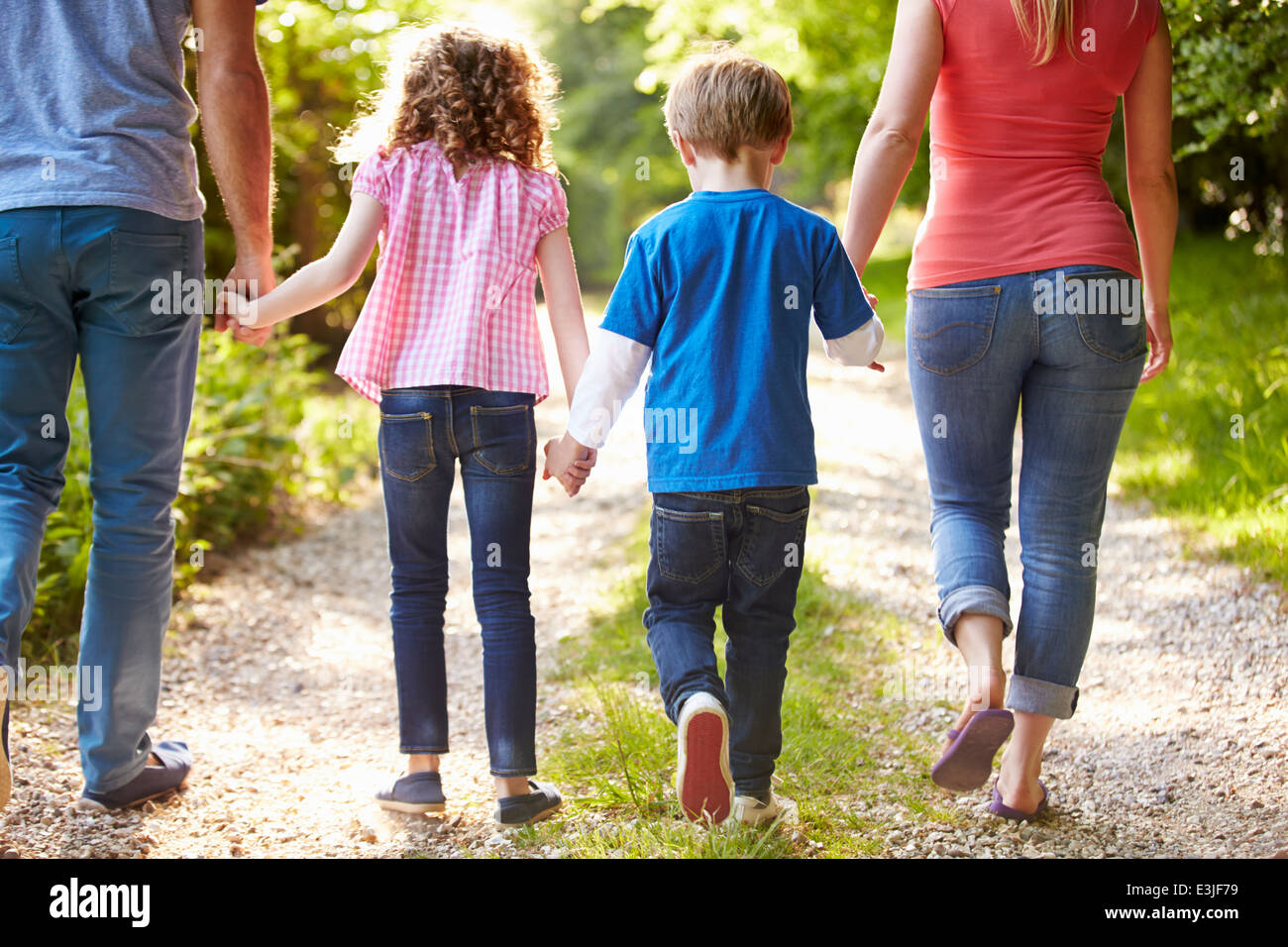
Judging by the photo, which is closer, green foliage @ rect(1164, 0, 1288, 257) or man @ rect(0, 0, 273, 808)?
man @ rect(0, 0, 273, 808)

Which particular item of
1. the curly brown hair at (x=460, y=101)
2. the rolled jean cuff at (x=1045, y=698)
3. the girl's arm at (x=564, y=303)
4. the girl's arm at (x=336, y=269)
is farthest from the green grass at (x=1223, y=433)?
the girl's arm at (x=336, y=269)

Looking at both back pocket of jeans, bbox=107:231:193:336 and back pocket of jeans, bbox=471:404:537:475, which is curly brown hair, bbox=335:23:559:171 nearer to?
back pocket of jeans, bbox=107:231:193:336

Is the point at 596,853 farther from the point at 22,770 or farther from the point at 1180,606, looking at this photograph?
the point at 1180,606

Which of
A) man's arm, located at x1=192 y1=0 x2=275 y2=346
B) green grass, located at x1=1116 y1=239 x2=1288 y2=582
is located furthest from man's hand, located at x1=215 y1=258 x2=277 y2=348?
green grass, located at x1=1116 y1=239 x2=1288 y2=582

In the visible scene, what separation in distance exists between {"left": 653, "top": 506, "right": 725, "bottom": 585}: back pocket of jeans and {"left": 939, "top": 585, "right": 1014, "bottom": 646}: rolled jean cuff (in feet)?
1.80

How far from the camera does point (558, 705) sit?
396 cm

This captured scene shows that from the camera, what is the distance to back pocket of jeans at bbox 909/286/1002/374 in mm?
2682

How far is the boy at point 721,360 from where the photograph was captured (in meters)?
2.54

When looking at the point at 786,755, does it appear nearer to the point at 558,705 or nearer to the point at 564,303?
the point at 558,705

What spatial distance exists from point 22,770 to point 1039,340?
111 inches

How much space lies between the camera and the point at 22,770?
3273 mm

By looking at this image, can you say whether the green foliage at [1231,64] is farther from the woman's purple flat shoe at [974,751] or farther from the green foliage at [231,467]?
the green foliage at [231,467]

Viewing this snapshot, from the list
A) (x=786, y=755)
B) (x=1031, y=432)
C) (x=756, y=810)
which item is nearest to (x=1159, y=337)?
(x=1031, y=432)
